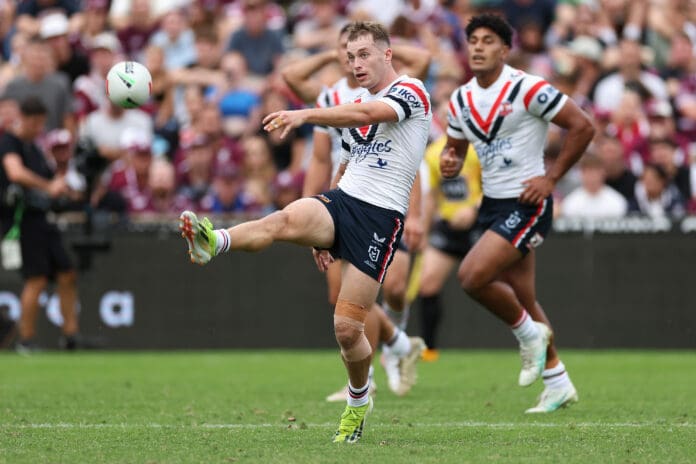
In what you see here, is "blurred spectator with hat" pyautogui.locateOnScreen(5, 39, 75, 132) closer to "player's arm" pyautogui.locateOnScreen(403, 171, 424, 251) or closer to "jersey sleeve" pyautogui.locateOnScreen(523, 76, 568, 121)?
"player's arm" pyautogui.locateOnScreen(403, 171, 424, 251)

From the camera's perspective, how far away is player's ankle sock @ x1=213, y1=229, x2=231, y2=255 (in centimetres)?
689

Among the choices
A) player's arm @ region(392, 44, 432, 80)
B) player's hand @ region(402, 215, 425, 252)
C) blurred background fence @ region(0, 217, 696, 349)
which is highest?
player's arm @ region(392, 44, 432, 80)

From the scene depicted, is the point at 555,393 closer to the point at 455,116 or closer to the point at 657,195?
the point at 455,116

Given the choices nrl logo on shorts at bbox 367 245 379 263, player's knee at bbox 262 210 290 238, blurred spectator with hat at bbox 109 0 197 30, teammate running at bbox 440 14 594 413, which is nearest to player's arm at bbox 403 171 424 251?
teammate running at bbox 440 14 594 413

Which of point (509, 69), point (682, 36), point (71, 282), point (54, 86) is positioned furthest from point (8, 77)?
point (509, 69)

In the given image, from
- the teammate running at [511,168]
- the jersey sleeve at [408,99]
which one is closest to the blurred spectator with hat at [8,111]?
the teammate running at [511,168]

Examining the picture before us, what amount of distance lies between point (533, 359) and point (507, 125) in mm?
1730

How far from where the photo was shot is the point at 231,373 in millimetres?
12875

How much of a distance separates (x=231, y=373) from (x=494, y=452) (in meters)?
6.29

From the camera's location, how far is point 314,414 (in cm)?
905

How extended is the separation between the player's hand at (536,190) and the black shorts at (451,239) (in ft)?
17.2

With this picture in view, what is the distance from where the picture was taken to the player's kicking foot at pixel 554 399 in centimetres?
926

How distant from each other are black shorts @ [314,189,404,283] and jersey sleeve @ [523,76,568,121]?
2.17 meters

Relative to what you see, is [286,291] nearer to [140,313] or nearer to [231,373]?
[140,313]
